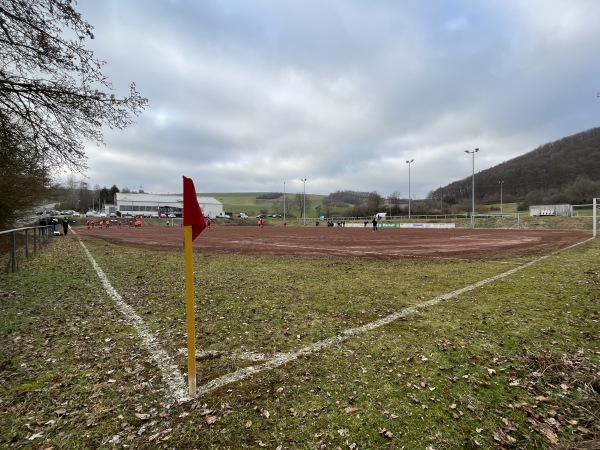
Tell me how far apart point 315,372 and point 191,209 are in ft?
6.92

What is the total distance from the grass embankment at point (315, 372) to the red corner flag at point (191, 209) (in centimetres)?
159

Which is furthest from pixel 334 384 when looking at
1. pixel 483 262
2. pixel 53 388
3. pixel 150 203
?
pixel 150 203

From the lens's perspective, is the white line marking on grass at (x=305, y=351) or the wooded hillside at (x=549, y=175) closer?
the white line marking on grass at (x=305, y=351)

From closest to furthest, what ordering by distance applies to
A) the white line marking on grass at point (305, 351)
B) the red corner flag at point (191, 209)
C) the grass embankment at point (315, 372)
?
1. the grass embankment at point (315, 372)
2. the red corner flag at point (191, 209)
3. the white line marking on grass at point (305, 351)

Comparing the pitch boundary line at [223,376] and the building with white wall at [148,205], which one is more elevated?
the building with white wall at [148,205]

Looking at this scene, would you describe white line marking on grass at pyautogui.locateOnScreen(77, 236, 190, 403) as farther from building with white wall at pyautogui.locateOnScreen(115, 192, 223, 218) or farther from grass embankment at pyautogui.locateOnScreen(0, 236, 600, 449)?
building with white wall at pyautogui.locateOnScreen(115, 192, 223, 218)

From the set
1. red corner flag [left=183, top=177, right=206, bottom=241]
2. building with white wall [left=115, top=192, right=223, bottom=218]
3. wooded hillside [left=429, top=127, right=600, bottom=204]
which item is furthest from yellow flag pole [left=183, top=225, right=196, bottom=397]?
building with white wall [left=115, top=192, right=223, bottom=218]

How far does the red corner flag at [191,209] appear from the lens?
109 inches

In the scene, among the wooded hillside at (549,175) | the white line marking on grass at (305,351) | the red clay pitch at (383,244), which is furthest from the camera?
the wooded hillside at (549,175)

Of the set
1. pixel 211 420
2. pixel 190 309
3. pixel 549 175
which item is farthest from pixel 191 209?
pixel 549 175

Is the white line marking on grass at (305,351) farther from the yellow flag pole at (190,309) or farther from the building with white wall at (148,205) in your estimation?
the building with white wall at (148,205)

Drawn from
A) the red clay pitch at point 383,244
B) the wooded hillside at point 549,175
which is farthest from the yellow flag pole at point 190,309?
the wooded hillside at point 549,175

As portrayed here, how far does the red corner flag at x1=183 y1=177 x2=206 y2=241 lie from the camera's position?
276cm

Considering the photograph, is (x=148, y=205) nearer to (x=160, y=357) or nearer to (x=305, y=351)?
(x=160, y=357)
